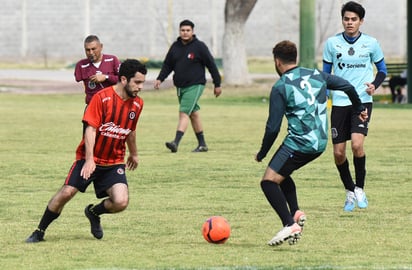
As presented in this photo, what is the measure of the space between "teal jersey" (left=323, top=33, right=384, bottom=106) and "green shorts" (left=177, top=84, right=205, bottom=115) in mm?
7032

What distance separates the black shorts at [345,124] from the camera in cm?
1282

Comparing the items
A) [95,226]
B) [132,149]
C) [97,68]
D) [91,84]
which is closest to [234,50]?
[91,84]

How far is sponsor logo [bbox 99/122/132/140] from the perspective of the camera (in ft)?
33.8

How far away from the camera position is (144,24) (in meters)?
59.8

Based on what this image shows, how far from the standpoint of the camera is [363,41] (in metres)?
12.9

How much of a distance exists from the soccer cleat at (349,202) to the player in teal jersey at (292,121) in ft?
8.20

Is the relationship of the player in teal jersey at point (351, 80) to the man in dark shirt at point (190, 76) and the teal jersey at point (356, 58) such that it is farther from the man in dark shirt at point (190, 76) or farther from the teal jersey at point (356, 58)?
the man in dark shirt at point (190, 76)

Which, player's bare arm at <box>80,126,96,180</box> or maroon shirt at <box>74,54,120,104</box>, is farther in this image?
maroon shirt at <box>74,54,120,104</box>

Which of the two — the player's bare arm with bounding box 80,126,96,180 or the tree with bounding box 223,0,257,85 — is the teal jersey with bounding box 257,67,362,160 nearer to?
the player's bare arm with bounding box 80,126,96,180

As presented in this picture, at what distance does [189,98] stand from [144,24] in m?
40.3

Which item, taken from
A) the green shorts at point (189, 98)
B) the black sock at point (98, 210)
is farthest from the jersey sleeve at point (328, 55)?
the green shorts at point (189, 98)

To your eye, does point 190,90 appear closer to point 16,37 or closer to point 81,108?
point 81,108

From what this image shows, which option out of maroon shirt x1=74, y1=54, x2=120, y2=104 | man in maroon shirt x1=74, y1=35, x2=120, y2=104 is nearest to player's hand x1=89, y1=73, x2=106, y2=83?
man in maroon shirt x1=74, y1=35, x2=120, y2=104

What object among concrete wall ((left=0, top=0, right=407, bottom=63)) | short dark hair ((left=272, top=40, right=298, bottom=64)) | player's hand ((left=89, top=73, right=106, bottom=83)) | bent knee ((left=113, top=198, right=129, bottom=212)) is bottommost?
concrete wall ((left=0, top=0, right=407, bottom=63))
